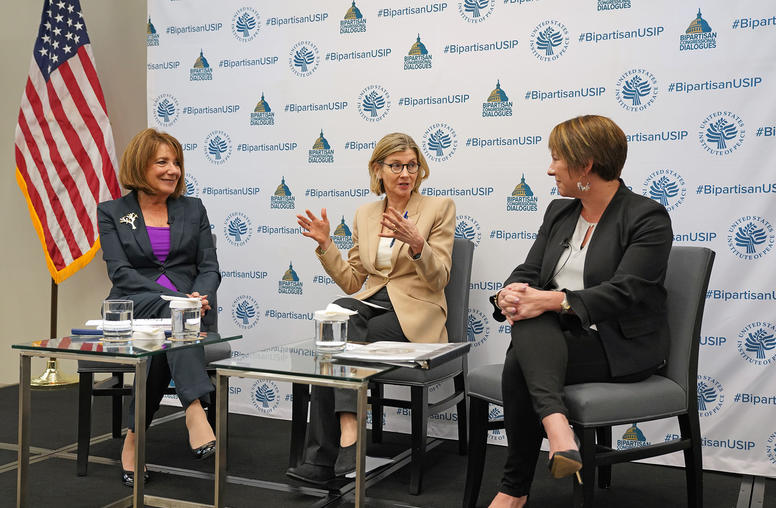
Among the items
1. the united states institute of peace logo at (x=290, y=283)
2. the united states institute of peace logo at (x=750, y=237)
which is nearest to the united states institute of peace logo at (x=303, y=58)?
the united states institute of peace logo at (x=290, y=283)

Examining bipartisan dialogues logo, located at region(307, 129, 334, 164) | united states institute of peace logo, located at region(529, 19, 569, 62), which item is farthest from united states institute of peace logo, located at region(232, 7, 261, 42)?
united states institute of peace logo, located at region(529, 19, 569, 62)

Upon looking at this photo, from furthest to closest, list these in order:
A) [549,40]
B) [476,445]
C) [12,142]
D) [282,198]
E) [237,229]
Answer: [12,142] < [237,229] < [282,198] < [549,40] < [476,445]

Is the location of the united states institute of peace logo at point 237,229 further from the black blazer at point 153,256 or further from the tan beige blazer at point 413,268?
the tan beige blazer at point 413,268

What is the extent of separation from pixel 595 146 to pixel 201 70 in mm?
2445

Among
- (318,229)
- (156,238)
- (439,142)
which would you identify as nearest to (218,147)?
(156,238)

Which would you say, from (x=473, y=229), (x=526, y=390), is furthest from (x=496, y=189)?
(x=526, y=390)

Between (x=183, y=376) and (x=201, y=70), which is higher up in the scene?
(x=201, y=70)

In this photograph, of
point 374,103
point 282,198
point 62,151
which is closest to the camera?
point 374,103

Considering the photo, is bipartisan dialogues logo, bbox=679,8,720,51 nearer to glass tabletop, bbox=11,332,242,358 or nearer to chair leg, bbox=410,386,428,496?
chair leg, bbox=410,386,428,496

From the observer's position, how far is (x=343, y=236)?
349 cm

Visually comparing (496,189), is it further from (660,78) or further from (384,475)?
(384,475)

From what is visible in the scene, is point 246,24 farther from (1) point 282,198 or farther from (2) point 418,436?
(2) point 418,436

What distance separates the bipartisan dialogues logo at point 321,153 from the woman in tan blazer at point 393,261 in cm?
50

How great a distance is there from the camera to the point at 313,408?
247 cm
